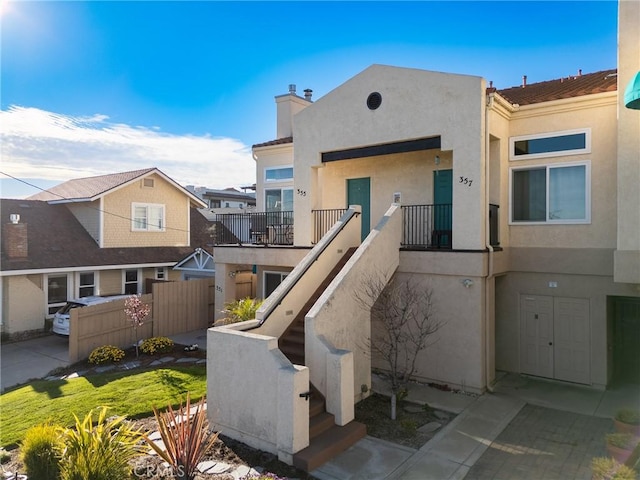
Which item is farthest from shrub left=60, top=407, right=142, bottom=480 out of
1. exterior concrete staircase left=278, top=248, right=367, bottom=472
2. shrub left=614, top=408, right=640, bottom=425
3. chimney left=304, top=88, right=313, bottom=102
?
chimney left=304, top=88, right=313, bottom=102

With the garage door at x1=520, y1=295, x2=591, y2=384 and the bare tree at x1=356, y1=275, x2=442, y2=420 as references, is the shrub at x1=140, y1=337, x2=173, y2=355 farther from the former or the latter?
the garage door at x1=520, y1=295, x2=591, y2=384

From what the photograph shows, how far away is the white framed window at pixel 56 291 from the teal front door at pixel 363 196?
517 inches

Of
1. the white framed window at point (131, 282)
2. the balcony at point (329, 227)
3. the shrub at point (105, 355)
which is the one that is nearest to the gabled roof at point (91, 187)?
the white framed window at point (131, 282)

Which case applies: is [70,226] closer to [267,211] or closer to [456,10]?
[267,211]

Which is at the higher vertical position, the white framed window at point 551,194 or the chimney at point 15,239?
the white framed window at point 551,194

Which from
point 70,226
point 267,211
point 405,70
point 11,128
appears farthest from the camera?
point 70,226

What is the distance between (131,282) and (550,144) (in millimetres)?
18602

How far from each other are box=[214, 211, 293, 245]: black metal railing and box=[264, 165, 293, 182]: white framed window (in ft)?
4.55

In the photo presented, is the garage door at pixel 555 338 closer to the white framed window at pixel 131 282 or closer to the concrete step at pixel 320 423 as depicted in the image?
the concrete step at pixel 320 423

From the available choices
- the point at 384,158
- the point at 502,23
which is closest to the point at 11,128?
the point at 384,158

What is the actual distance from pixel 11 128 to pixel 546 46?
1784cm

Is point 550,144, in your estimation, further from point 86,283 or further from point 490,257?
point 86,283

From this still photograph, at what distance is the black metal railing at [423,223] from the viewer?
12.1 meters

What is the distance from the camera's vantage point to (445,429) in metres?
7.68
